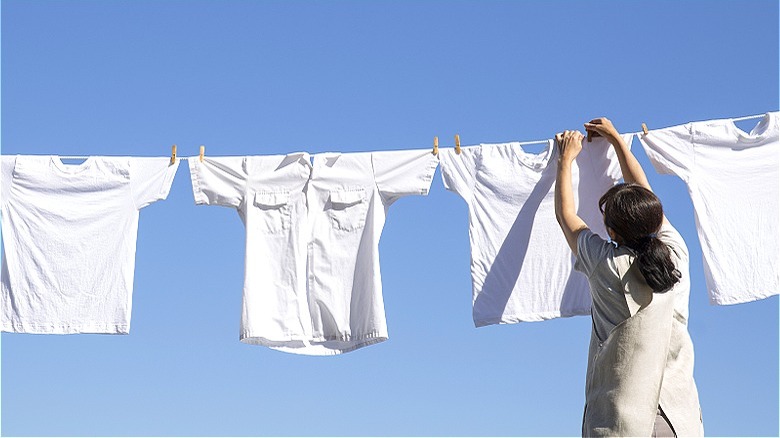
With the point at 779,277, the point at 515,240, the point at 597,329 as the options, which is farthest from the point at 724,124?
the point at 597,329

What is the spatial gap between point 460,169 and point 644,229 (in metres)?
2.37

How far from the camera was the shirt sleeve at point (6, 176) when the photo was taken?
5.96m

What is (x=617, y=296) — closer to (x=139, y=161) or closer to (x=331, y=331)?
(x=331, y=331)

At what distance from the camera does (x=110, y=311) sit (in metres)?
5.82

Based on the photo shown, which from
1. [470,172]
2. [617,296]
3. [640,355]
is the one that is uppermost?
[470,172]

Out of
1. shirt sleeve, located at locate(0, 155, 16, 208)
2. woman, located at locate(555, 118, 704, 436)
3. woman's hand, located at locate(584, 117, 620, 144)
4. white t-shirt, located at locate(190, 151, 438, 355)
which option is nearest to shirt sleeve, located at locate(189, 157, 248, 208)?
white t-shirt, located at locate(190, 151, 438, 355)

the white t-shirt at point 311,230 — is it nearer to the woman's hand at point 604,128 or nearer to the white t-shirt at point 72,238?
the white t-shirt at point 72,238

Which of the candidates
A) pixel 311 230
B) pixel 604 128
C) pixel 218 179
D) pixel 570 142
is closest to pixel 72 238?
pixel 218 179

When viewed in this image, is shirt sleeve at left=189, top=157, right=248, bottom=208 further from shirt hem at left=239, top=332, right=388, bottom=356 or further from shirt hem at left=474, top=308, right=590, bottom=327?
shirt hem at left=474, top=308, right=590, bottom=327

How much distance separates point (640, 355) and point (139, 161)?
11.9 ft

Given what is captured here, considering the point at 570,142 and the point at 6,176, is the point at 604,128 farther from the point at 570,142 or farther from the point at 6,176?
the point at 6,176

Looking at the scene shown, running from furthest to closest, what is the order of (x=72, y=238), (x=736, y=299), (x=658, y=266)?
(x=72, y=238) → (x=736, y=299) → (x=658, y=266)

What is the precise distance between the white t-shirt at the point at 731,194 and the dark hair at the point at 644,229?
2.11m

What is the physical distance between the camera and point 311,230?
5.83m
